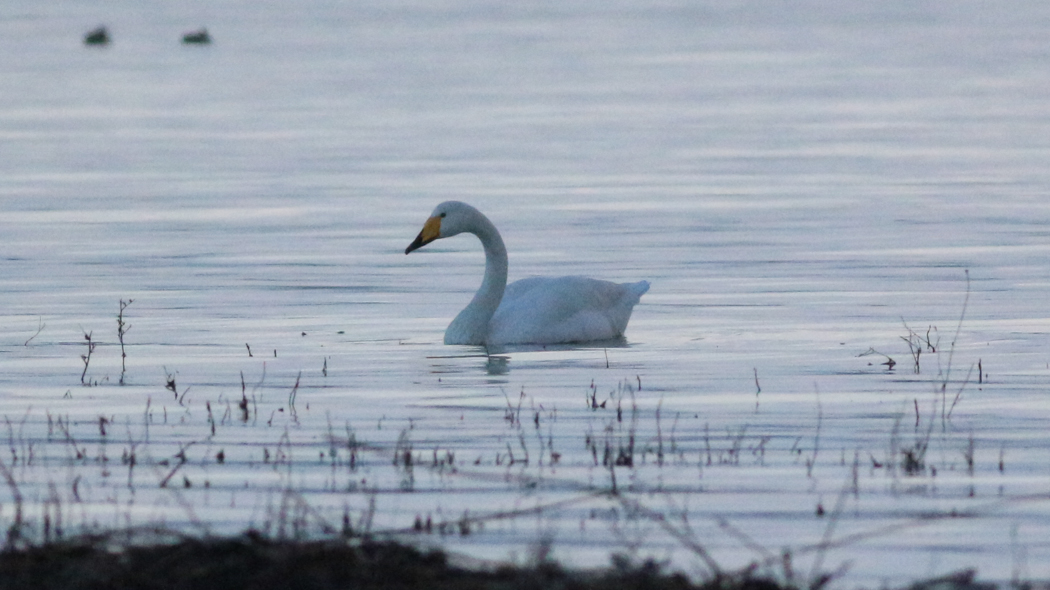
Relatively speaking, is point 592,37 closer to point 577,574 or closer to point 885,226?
point 885,226

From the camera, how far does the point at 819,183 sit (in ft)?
85.9

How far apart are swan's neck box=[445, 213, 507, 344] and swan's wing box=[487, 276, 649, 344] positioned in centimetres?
8

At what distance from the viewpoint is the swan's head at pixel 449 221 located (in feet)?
51.1

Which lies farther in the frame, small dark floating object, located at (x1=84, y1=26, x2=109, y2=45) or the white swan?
small dark floating object, located at (x1=84, y1=26, x2=109, y2=45)

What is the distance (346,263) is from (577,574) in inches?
489

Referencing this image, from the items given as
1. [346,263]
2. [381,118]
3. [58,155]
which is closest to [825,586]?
[346,263]

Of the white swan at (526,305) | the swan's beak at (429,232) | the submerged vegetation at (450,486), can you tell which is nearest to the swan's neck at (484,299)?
the white swan at (526,305)

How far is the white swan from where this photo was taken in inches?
586

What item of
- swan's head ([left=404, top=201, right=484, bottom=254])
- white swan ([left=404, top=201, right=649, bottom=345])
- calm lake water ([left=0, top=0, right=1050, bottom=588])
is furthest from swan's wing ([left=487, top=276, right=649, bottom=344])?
swan's head ([left=404, top=201, right=484, bottom=254])

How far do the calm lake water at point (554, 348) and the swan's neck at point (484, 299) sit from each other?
330 millimetres

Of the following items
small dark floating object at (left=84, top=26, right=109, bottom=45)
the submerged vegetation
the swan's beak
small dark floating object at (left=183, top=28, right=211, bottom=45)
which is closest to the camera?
the submerged vegetation

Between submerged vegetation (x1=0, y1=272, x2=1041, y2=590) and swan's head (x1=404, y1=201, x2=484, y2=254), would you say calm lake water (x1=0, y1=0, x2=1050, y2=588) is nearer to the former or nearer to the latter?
submerged vegetation (x1=0, y1=272, x2=1041, y2=590)

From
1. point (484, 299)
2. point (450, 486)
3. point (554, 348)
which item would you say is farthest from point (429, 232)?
point (450, 486)

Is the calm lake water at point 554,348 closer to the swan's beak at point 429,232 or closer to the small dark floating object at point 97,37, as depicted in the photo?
the swan's beak at point 429,232
